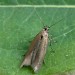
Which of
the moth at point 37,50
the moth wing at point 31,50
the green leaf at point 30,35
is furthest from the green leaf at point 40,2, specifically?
the moth wing at point 31,50

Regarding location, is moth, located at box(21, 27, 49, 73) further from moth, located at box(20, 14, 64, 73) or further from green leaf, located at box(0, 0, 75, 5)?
green leaf, located at box(0, 0, 75, 5)

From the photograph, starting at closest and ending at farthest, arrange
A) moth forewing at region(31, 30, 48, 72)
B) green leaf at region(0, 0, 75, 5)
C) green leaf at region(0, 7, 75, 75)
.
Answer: green leaf at region(0, 7, 75, 75)
moth forewing at region(31, 30, 48, 72)
green leaf at region(0, 0, 75, 5)

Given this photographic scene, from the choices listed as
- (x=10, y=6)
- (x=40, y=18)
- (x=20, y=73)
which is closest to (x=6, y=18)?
(x=10, y=6)

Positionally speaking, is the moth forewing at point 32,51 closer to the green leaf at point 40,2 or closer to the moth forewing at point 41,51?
the moth forewing at point 41,51

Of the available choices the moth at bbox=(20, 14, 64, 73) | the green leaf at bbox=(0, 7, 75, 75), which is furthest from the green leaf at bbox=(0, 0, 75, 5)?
the moth at bbox=(20, 14, 64, 73)

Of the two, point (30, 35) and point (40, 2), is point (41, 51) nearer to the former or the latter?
point (30, 35)

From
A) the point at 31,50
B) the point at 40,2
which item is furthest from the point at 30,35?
the point at 40,2
